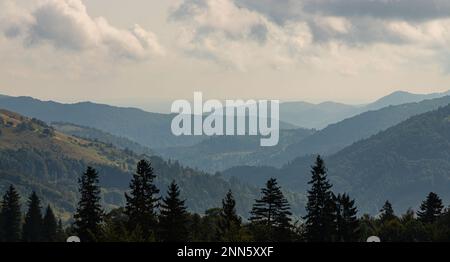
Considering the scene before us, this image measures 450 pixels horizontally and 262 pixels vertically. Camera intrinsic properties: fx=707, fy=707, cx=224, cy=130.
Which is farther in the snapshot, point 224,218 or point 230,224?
point 224,218

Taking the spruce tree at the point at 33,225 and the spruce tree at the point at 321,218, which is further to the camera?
the spruce tree at the point at 33,225

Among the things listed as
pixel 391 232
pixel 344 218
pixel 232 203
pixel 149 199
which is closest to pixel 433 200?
pixel 391 232

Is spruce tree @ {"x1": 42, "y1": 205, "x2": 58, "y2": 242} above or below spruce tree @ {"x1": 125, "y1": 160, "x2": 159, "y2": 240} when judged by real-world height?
below

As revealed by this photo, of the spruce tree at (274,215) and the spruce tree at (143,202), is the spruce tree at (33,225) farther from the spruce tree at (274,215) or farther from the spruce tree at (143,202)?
the spruce tree at (143,202)

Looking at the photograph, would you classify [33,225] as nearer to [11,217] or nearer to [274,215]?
[11,217]

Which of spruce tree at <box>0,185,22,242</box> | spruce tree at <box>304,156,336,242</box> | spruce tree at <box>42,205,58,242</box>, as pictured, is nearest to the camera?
spruce tree at <box>304,156,336,242</box>

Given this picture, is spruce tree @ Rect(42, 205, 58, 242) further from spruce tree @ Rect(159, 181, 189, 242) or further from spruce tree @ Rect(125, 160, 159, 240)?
spruce tree @ Rect(159, 181, 189, 242)

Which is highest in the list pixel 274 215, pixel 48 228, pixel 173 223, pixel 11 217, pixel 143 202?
pixel 143 202

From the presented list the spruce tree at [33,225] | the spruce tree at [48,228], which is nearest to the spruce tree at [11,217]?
the spruce tree at [33,225]

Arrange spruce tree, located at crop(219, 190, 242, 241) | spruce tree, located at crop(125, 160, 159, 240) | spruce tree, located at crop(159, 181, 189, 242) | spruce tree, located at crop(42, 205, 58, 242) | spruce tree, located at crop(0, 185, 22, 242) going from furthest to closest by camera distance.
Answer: spruce tree, located at crop(42, 205, 58, 242) < spruce tree, located at crop(0, 185, 22, 242) < spruce tree, located at crop(125, 160, 159, 240) < spruce tree, located at crop(159, 181, 189, 242) < spruce tree, located at crop(219, 190, 242, 241)

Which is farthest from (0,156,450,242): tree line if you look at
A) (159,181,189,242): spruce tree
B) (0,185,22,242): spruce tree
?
(0,185,22,242): spruce tree

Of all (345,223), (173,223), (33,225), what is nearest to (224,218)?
(173,223)
